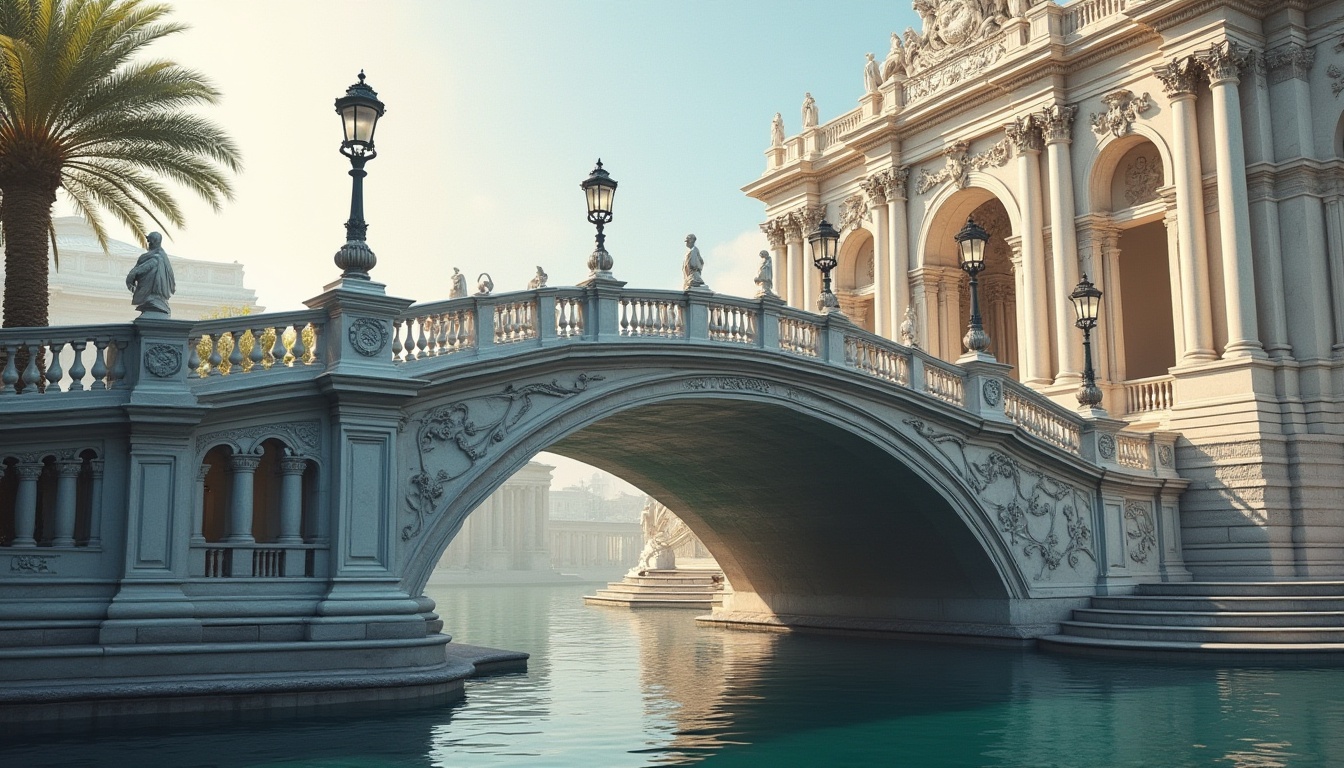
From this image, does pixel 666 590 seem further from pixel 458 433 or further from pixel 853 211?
pixel 458 433

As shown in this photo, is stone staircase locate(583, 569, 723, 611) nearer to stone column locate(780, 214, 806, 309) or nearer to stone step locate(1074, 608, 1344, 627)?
stone column locate(780, 214, 806, 309)

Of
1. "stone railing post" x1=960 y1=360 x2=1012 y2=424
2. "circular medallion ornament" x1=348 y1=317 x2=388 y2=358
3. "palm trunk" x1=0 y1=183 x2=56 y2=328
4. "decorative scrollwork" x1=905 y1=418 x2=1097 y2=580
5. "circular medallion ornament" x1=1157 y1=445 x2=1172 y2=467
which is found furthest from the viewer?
"circular medallion ornament" x1=1157 y1=445 x2=1172 y2=467

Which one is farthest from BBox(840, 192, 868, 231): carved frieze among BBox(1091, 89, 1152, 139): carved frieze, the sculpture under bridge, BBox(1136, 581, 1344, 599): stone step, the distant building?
the distant building

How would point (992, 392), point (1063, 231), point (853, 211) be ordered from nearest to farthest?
point (992, 392), point (1063, 231), point (853, 211)

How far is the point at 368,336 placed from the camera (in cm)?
1597

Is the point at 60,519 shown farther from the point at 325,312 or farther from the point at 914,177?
the point at 914,177

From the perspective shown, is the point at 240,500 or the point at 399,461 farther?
the point at 399,461

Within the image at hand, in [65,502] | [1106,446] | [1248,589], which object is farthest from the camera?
[1106,446]

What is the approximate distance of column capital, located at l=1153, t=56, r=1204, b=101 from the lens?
28.1m

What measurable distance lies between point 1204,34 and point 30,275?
77.0 feet

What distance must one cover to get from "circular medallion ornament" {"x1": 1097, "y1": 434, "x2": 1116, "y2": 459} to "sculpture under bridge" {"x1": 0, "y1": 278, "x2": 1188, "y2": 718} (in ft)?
0.39

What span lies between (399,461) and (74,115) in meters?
6.85

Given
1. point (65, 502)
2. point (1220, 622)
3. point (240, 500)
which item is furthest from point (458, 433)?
point (1220, 622)

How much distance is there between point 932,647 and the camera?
2369 centimetres
